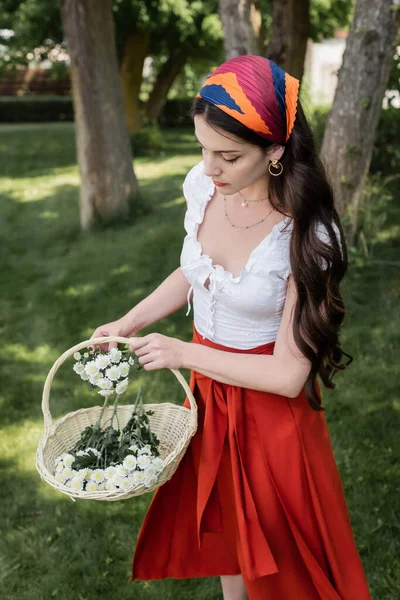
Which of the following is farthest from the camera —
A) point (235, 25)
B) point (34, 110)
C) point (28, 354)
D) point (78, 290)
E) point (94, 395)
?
point (34, 110)

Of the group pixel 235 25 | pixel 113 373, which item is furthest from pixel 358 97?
pixel 113 373

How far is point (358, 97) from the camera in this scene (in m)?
5.32

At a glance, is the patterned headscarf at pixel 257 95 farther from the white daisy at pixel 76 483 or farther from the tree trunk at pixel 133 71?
the tree trunk at pixel 133 71

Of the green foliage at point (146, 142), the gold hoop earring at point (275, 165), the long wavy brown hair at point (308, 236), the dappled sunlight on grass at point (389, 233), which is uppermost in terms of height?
the gold hoop earring at point (275, 165)

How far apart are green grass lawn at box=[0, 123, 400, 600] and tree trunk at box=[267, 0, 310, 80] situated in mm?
2081

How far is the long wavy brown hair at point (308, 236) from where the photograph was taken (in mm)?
1894

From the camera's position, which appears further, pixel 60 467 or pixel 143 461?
pixel 60 467

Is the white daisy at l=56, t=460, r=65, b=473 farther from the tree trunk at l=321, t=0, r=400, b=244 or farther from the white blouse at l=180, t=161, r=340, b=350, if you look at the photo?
the tree trunk at l=321, t=0, r=400, b=244

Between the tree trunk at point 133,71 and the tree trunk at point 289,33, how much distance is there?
665 centimetres

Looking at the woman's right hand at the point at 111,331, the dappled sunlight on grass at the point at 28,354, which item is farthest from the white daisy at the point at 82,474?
the dappled sunlight on grass at the point at 28,354

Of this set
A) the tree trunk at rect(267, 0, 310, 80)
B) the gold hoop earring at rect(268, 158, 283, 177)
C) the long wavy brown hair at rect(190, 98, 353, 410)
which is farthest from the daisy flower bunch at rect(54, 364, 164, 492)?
the tree trunk at rect(267, 0, 310, 80)

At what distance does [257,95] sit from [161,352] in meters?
0.75

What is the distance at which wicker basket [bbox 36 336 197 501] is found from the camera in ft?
6.89

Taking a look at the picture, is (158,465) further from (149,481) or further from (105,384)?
(105,384)
